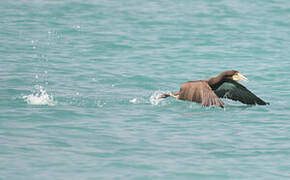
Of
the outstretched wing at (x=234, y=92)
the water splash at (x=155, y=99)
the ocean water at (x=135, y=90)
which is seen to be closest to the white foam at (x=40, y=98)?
the ocean water at (x=135, y=90)

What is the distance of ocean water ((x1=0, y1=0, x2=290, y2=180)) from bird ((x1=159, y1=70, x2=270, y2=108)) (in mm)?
245

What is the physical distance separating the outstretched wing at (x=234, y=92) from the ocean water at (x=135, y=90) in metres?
0.20

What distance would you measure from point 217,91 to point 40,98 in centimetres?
389

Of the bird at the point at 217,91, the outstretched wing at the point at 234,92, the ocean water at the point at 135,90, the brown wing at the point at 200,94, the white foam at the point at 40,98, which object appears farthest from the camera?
the outstretched wing at the point at 234,92

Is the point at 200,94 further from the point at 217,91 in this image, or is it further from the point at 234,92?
the point at 234,92

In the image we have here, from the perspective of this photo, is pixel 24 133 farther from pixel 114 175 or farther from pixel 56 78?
pixel 56 78

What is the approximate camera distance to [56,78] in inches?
723

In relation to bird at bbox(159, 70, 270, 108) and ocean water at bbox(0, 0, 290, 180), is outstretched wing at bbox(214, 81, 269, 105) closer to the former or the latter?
bird at bbox(159, 70, 270, 108)

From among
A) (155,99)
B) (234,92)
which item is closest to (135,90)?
(155,99)

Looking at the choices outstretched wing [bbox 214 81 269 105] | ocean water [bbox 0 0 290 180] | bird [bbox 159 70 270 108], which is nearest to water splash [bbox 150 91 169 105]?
ocean water [bbox 0 0 290 180]

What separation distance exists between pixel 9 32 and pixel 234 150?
1512 centimetres

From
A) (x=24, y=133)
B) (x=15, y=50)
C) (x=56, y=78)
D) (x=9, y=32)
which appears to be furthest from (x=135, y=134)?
(x=9, y=32)

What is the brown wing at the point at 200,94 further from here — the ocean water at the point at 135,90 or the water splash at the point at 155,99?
the water splash at the point at 155,99

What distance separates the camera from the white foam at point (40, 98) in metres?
15.3
